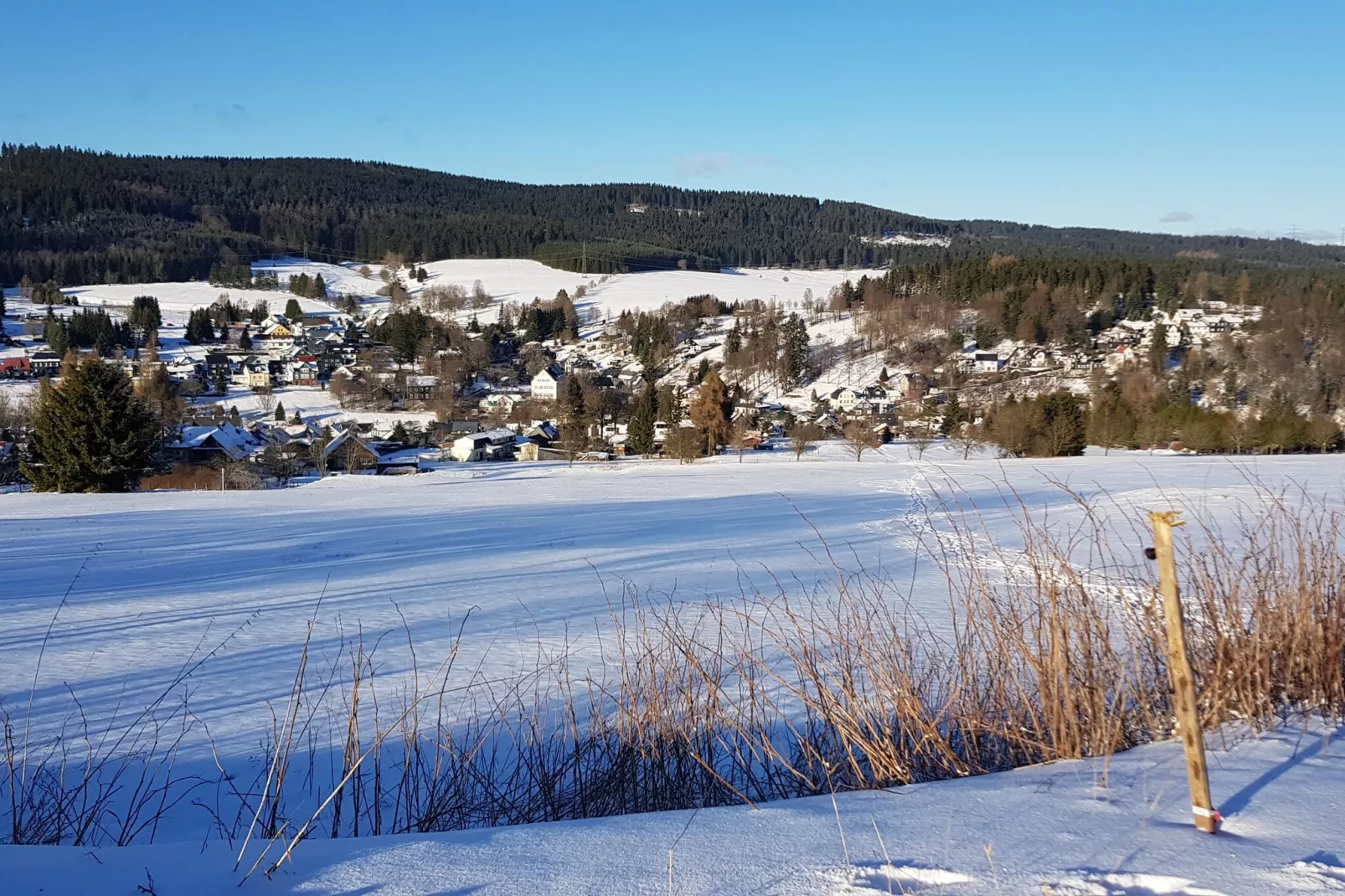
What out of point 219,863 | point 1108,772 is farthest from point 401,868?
point 1108,772

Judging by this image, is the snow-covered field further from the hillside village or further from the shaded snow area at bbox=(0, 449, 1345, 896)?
the shaded snow area at bbox=(0, 449, 1345, 896)

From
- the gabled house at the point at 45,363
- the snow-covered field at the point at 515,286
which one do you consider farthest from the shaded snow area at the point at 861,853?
the snow-covered field at the point at 515,286

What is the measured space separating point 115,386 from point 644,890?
28526 mm

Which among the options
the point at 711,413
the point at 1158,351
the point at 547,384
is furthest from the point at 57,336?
the point at 1158,351

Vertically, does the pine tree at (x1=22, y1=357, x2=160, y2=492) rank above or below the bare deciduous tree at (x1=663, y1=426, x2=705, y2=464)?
above

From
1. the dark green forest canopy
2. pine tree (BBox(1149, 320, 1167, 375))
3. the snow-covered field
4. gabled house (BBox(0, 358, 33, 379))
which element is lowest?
gabled house (BBox(0, 358, 33, 379))

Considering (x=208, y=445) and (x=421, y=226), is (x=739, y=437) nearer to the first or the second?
(x=208, y=445)

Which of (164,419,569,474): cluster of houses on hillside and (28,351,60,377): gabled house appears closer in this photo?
(164,419,569,474): cluster of houses on hillside

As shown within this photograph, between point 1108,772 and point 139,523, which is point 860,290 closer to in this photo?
point 139,523

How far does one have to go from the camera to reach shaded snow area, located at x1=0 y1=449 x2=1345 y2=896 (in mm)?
2068

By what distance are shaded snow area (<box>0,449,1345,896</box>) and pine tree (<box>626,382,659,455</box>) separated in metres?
27.0

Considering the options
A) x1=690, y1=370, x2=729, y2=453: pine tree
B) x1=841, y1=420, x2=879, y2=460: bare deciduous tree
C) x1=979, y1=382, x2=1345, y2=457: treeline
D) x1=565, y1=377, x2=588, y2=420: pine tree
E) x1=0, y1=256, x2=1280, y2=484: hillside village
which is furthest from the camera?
x1=565, y1=377, x2=588, y2=420: pine tree

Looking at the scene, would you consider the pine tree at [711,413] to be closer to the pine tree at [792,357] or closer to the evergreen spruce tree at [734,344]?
the pine tree at [792,357]

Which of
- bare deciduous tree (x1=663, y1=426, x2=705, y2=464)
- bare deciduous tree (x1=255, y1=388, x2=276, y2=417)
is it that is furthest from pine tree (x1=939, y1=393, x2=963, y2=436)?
bare deciduous tree (x1=255, y1=388, x2=276, y2=417)
